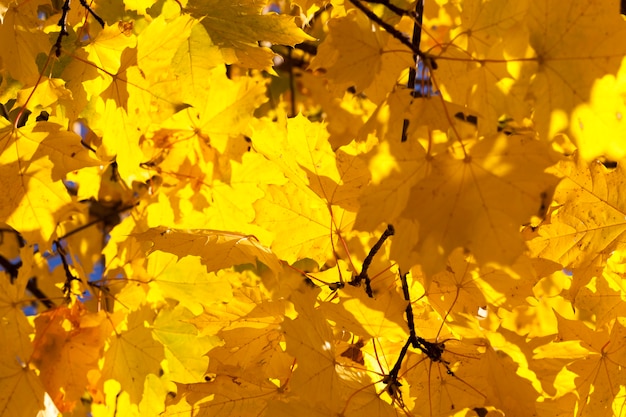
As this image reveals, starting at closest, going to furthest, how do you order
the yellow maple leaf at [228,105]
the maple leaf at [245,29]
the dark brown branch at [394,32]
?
1. the dark brown branch at [394,32]
2. the maple leaf at [245,29]
3. the yellow maple leaf at [228,105]

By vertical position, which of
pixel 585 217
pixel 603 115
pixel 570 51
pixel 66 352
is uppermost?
pixel 570 51

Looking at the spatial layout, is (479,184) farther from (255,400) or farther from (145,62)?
(145,62)

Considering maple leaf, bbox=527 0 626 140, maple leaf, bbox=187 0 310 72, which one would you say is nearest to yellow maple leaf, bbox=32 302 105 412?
maple leaf, bbox=187 0 310 72

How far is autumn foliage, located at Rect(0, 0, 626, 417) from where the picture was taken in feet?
4.09

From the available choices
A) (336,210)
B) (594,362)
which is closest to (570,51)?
(336,210)

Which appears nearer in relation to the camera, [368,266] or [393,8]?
[393,8]

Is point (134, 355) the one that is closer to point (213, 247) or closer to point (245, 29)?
point (213, 247)

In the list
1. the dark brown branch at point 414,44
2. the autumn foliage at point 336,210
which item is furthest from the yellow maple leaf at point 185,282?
the dark brown branch at point 414,44

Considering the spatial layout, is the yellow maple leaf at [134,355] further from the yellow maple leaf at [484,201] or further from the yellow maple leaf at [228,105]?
the yellow maple leaf at [484,201]

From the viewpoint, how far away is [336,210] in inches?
69.4

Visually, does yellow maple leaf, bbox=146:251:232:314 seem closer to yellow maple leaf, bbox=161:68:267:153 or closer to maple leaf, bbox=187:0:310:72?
yellow maple leaf, bbox=161:68:267:153

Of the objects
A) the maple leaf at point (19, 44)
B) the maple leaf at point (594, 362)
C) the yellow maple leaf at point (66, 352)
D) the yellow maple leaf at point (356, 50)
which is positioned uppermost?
the yellow maple leaf at point (356, 50)

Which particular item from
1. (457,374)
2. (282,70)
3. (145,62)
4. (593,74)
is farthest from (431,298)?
(282,70)

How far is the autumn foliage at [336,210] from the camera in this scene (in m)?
1.25
